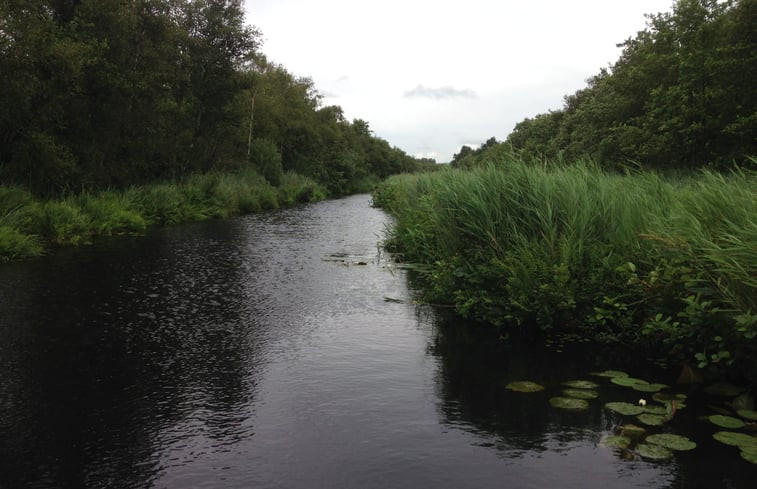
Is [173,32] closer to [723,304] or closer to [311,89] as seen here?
[723,304]

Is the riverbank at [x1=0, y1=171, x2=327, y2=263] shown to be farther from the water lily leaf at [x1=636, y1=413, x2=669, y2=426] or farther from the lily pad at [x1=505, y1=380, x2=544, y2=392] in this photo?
the water lily leaf at [x1=636, y1=413, x2=669, y2=426]

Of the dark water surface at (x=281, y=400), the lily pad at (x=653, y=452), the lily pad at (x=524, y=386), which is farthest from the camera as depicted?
the lily pad at (x=524, y=386)

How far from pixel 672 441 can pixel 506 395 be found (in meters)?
1.55

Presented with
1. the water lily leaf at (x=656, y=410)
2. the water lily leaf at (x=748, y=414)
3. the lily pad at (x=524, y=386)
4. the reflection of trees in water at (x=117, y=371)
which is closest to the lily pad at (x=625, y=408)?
the water lily leaf at (x=656, y=410)

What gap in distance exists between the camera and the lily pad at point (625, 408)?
4.93 metres

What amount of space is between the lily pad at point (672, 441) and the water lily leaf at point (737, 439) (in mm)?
278

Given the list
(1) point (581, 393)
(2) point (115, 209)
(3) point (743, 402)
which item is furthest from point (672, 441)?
(2) point (115, 209)

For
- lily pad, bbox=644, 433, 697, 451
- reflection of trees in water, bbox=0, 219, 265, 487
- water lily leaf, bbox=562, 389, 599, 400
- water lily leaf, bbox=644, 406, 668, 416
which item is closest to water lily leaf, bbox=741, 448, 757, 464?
lily pad, bbox=644, 433, 697, 451

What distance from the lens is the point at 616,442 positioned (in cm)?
443

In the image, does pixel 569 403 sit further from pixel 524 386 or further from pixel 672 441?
pixel 672 441

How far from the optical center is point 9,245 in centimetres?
1262

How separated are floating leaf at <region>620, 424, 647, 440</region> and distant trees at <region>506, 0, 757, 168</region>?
14.3m

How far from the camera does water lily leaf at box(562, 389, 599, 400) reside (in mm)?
5363

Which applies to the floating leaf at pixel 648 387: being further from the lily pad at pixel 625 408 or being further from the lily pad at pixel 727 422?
the lily pad at pixel 727 422
